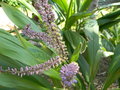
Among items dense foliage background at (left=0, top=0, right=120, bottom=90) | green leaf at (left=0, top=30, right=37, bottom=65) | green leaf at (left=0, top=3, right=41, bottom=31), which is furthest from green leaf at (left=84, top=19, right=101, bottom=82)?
green leaf at (left=0, top=30, right=37, bottom=65)

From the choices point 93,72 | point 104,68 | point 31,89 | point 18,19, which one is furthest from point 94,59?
point 104,68

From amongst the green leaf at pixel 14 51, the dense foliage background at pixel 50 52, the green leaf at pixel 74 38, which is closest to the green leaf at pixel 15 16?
the dense foliage background at pixel 50 52

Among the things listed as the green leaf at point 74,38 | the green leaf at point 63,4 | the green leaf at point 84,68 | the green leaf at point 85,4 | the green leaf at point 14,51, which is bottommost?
the green leaf at point 14,51

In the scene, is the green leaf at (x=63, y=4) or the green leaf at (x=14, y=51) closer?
the green leaf at (x=14, y=51)

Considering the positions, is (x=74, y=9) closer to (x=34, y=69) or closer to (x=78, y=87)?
(x=78, y=87)

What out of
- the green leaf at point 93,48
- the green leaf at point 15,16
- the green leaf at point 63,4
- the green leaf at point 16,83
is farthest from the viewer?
the green leaf at point 63,4

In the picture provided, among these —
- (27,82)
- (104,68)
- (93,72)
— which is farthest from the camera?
(104,68)

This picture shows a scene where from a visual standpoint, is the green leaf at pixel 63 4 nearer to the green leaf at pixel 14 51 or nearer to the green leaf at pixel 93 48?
the green leaf at pixel 93 48

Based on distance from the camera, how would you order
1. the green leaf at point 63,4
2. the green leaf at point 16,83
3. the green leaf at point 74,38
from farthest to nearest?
the green leaf at point 63,4, the green leaf at point 74,38, the green leaf at point 16,83

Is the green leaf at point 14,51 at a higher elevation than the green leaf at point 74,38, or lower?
lower
